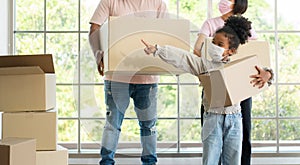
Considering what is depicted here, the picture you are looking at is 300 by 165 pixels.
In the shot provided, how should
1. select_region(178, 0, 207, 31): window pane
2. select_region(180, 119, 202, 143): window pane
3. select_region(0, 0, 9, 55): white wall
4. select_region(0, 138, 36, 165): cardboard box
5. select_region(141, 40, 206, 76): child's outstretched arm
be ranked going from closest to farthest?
select_region(0, 138, 36, 165): cardboard box, select_region(141, 40, 206, 76): child's outstretched arm, select_region(180, 119, 202, 143): window pane, select_region(0, 0, 9, 55): white wall, select_region(178, 0, 207, 31): window pane

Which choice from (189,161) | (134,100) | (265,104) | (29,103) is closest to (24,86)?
(29,103)

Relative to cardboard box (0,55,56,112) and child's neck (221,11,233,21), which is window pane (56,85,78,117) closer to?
cardboard box (0,55,56,112)

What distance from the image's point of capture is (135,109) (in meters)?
2.31

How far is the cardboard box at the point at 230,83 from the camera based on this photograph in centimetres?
208

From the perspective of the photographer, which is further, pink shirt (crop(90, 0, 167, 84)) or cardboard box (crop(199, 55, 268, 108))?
pink shirt (crop(90, 0, 167, 84))

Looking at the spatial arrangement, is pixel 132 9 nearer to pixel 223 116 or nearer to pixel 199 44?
pixel 199 44

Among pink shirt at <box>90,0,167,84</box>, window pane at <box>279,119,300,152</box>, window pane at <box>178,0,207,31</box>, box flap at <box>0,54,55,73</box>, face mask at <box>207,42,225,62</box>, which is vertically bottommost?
window pane at <box>279,119,300,152</box>

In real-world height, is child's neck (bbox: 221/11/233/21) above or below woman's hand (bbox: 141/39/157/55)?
above

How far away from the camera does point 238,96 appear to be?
2139mm

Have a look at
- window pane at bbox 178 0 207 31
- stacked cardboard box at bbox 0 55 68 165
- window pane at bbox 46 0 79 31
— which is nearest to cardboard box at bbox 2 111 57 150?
stacked cardboard box at bbox 0 55 68 165

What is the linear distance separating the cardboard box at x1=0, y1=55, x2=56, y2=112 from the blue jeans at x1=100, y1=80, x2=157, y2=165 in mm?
293

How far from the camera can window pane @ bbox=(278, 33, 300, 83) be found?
10.5 ft

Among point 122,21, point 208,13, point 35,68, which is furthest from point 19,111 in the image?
point 208,13

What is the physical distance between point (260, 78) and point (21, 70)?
1.07 m
